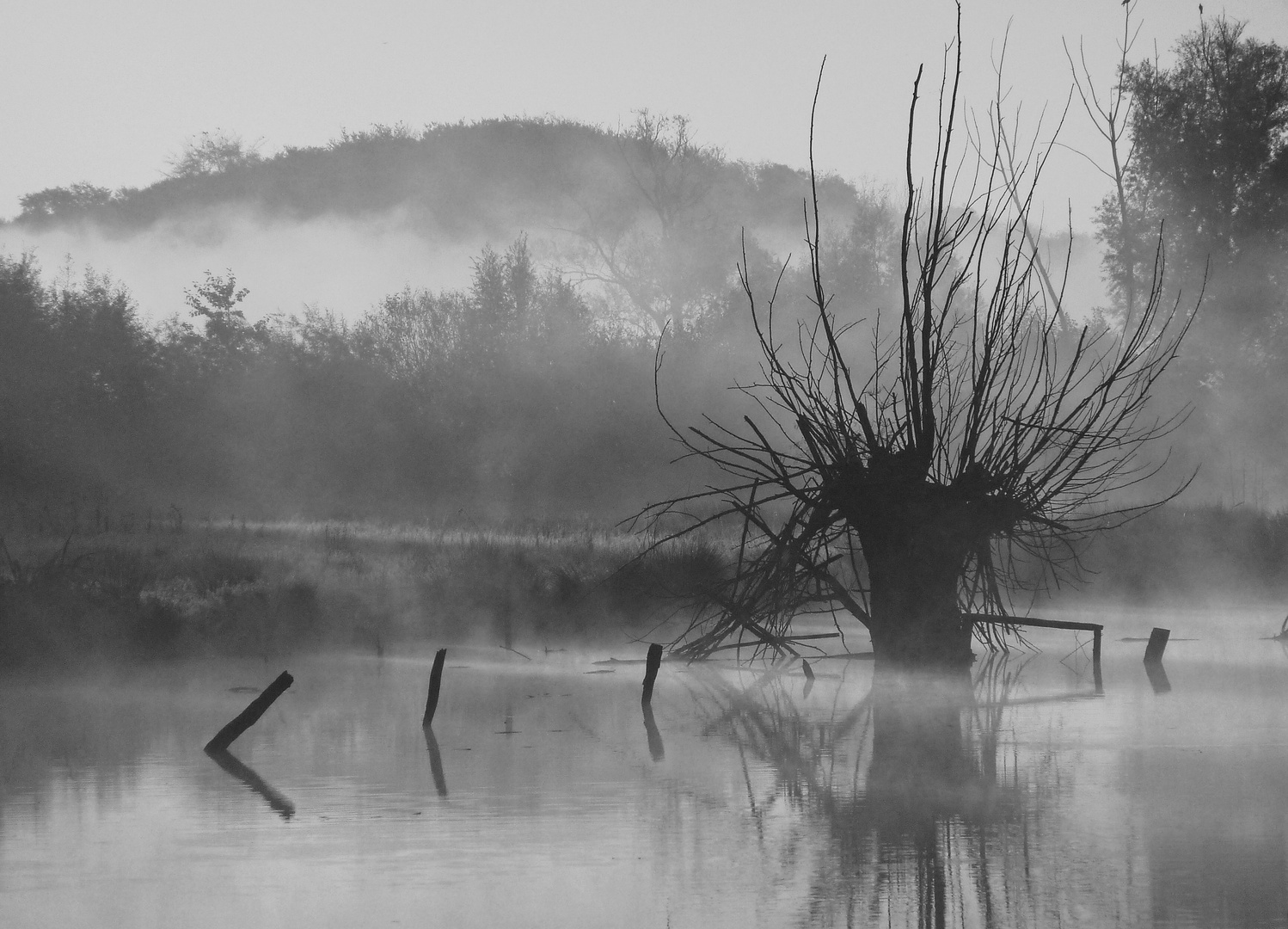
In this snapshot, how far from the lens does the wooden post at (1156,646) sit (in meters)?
11.7

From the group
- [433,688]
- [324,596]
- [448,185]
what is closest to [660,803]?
[433,688]

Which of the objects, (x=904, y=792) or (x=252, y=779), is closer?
(x=904, y=792)

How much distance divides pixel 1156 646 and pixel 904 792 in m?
5.47

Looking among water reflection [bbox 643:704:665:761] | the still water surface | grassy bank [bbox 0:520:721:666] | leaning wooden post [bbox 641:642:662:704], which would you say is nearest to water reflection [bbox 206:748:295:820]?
the still water surface

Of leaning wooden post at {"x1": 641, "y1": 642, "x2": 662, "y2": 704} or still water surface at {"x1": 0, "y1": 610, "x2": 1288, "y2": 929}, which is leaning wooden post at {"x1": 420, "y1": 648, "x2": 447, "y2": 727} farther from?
leaning wooden post at {"x1": 641, "y1": 642, "x2": 662, "y2": 704}

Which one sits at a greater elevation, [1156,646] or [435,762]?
[1156,646]

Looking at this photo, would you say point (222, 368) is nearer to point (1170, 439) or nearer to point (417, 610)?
point (1170, 439)

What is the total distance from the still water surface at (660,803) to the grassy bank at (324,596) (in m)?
1.41

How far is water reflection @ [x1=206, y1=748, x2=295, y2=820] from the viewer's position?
6.93m

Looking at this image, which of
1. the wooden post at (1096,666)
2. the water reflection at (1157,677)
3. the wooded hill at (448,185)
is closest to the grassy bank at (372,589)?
the wooden post at (1096,666)

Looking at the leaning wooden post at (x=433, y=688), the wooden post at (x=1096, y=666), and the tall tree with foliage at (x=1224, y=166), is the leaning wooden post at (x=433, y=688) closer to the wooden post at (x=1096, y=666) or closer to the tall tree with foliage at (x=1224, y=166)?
the wooden post at (x=1096, y=666)

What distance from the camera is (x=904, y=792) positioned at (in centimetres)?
703

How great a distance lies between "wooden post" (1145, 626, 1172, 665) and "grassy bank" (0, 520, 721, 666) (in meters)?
3.97

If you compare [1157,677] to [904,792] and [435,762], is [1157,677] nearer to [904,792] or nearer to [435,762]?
[904,792]
